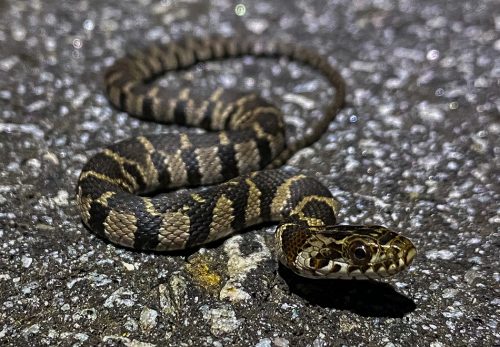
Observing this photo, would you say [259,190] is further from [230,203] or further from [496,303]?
[496,303]

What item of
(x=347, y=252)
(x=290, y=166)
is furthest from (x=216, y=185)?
(x=347, y=252)

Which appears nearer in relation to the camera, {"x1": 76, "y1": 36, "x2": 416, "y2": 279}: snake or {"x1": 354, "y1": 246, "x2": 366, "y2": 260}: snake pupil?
{"x1": 354, "y1": 246, "x2": 366, "y2": 260}: snake pupil

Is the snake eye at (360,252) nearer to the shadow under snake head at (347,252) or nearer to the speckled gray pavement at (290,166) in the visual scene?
the shadow under snake head at (347,252)

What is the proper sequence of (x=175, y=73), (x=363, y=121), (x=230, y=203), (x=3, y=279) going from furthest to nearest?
(x=175, y=73) < (x=363, y=121) < (x=230, y=203) < (x=3, y=279)

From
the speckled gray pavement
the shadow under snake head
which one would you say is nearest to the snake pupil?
the shadow under snake head

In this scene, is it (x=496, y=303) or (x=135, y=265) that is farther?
(x=135, y=265)

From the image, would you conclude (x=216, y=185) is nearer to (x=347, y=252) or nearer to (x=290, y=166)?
(x=290, y=166)

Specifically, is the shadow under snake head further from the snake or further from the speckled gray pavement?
the speckled gray pavement

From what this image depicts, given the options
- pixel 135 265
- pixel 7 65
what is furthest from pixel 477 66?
pixel 7 65
